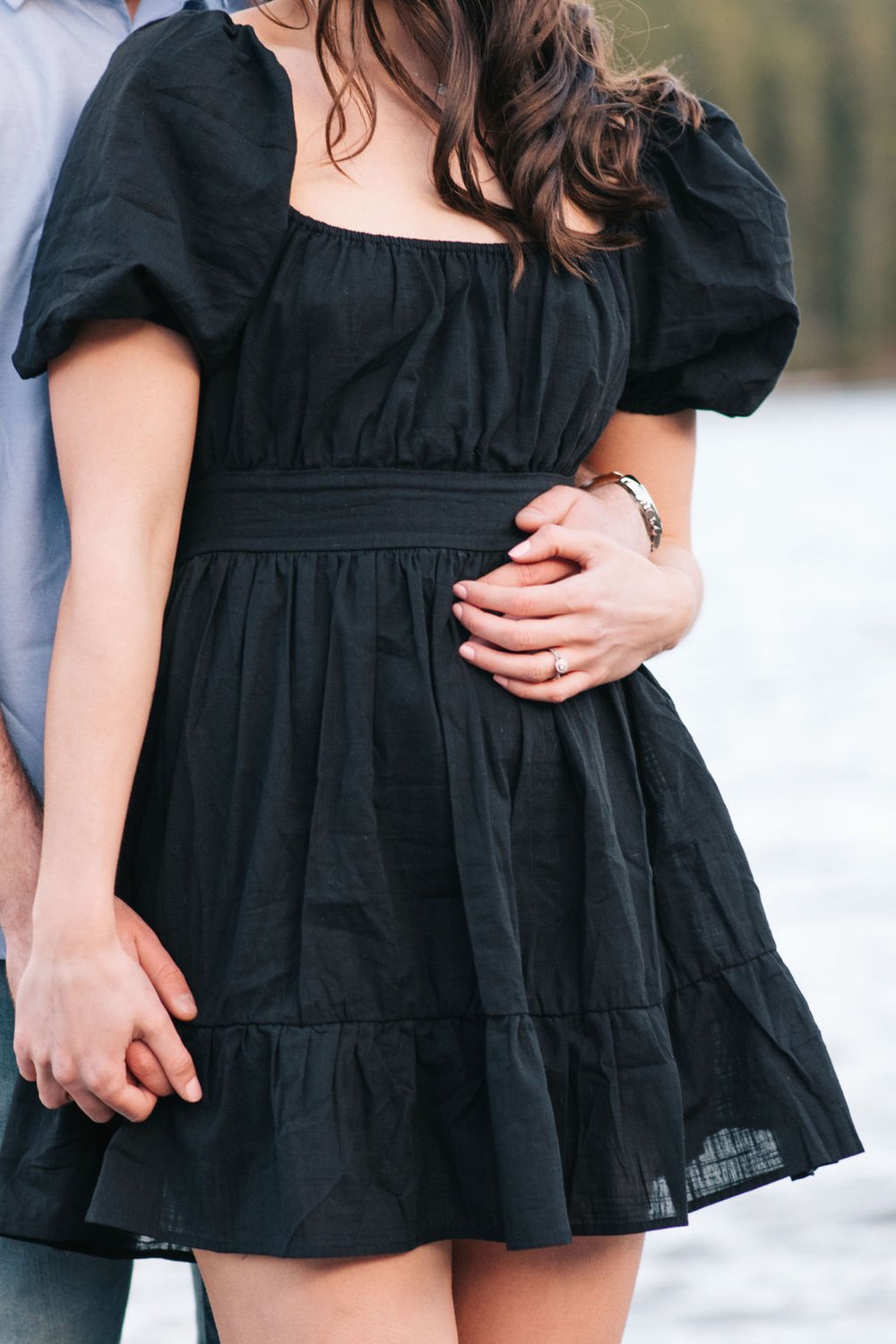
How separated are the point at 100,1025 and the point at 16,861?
0.18 m

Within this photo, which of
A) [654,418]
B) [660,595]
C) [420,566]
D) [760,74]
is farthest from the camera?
[760,74]

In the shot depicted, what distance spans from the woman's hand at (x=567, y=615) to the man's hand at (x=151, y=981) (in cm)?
31

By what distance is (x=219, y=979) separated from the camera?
3.77 ft

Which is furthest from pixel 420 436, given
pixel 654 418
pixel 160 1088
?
pixel 160 1088

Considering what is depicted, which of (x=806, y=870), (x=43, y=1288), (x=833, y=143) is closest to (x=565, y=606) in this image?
(x=43, y=1288)

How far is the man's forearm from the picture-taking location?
123cm

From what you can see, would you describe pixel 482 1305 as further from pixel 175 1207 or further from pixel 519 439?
pixel 519 439

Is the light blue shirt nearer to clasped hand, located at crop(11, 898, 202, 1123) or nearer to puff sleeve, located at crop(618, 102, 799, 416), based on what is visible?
clasped hand, located at crop(11, 898, 202, 1123)

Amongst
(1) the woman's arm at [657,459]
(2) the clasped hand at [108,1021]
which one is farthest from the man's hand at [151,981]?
(1) the woman's arm at [657,459]

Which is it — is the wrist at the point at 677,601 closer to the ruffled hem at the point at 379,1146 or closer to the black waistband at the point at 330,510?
the black waistband at the point at 330,510

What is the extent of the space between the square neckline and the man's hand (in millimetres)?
526

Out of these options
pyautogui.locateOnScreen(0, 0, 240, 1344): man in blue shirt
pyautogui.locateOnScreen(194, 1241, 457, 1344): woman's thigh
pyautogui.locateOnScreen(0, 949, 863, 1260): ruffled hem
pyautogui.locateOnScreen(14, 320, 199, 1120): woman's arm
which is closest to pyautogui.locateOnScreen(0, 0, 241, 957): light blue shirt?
pyautogui.locateOnScreen(0, 0, 240, 1344): man in blue shirt

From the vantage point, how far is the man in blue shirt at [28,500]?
4.05 ft

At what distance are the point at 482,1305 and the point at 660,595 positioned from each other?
584mm
